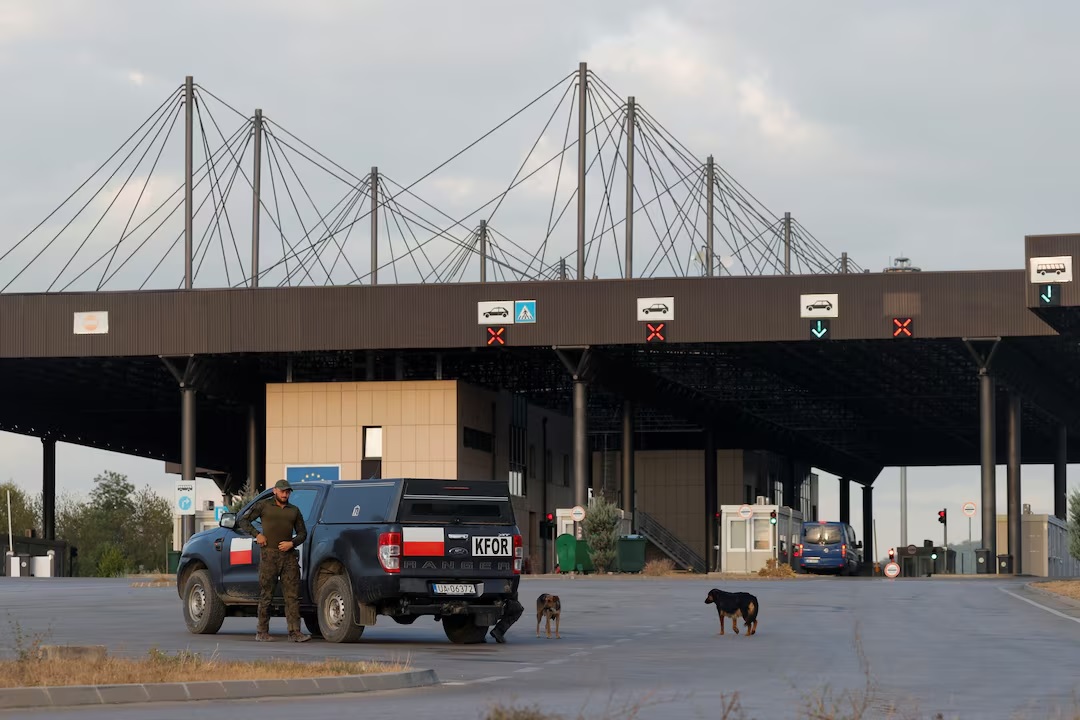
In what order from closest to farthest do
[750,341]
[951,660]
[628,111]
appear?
[951,660] < [750,341] < [628,111]

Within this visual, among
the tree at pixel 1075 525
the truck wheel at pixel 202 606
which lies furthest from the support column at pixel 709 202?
the truck wheel at pixel 202 606

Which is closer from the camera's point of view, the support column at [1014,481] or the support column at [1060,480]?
the support column at [1014,481]

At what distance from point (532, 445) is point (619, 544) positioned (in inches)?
1007

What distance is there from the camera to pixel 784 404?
315ft

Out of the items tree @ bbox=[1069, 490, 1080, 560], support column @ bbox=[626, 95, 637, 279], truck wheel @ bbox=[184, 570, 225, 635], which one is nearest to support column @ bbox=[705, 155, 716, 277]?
support column @ bbox=[626, 95, 637, 279]

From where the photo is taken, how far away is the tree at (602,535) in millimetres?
62562

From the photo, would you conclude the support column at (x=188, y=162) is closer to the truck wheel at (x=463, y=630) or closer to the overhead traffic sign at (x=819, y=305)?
the overhead traffic sign at (x=819, y=305)

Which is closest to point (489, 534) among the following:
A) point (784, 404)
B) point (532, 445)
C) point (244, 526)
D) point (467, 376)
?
point (244, 526)

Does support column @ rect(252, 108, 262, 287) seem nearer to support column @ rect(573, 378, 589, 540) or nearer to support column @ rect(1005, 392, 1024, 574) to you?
support column @ rect(573, 378, 589, 540)

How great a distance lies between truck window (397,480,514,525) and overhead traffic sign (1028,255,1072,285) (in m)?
41.4

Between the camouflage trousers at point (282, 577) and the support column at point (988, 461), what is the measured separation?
4925 cm

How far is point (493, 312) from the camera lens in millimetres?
69438

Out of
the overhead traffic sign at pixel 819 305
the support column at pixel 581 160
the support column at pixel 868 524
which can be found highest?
the support column at pixel 581 160

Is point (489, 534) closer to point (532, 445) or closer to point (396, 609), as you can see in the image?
point (396, 609)
